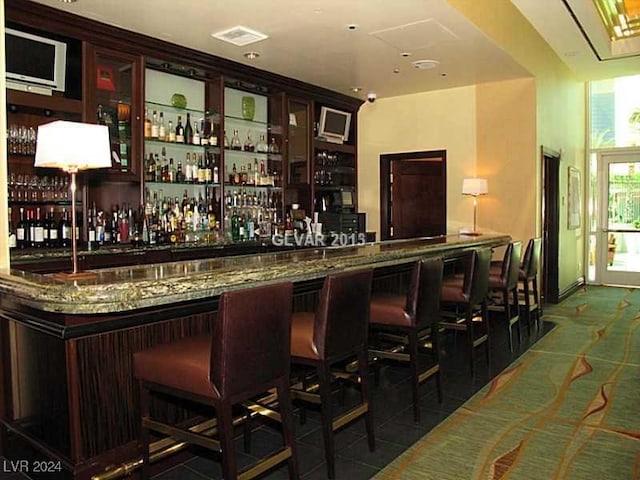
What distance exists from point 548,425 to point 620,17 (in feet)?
17.7

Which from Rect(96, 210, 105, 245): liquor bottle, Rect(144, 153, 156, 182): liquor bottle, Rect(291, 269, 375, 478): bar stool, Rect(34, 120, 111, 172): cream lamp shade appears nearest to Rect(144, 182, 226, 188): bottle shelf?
Rect(144, 153, 156, 182): liquor bottle

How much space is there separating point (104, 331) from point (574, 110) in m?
8.15

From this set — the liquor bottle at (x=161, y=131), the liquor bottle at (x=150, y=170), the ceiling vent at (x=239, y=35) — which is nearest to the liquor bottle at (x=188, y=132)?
the liquor bottle at (x=161, y=131)

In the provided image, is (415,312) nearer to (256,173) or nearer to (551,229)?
(256,173)

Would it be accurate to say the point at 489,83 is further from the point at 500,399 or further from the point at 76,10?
the point at 76,10

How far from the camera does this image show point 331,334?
262 centimetres

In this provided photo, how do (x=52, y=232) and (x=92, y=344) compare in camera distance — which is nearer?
(x=92, y=344)

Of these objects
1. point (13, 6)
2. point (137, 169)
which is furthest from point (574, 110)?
point (13, 6)

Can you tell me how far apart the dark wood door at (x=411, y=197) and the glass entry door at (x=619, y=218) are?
10.8 ft

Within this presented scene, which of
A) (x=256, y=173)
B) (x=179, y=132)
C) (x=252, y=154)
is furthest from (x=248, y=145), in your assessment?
(x=179, y=132)

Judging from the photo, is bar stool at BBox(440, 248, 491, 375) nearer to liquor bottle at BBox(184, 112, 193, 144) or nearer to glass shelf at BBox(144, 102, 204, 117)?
liquor bottle at BBox(184, 112, 193, 144)

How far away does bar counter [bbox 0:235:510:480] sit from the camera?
Result: 7.03 ft

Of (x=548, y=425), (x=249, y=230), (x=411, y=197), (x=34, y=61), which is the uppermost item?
(x=34, y=61)

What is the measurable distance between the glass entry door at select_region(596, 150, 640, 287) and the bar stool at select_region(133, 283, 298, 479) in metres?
8.38
